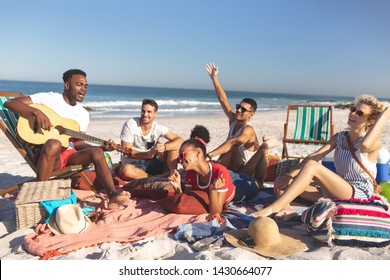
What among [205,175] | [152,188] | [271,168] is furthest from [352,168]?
[152,188]

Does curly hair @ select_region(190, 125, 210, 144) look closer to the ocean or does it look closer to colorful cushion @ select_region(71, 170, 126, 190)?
colorful cushion @ select_region(71, 170, 126, 190)

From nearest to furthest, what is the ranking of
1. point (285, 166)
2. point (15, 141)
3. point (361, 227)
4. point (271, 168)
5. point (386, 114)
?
point (361, 227) → point (386, 114) → point (15, 141) → point (285, 166) → point (271, 168)

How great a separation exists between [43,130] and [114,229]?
1483mm

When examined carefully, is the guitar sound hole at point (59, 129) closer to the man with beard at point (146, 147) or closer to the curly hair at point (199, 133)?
the man with beard at point (146, 147)

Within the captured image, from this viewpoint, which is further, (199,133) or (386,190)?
(199,133)

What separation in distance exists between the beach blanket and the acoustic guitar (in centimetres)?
79

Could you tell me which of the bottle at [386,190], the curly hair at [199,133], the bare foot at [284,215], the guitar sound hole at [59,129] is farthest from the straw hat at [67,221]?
the bottle at [386,190]

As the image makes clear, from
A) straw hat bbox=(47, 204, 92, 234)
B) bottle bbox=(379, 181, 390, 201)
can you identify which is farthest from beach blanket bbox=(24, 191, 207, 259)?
bottle bbox=(379, 181, 390, 201)

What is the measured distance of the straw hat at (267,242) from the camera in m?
2.83

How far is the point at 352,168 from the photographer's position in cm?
349

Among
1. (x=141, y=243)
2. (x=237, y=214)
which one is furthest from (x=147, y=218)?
(x=237, y=214)

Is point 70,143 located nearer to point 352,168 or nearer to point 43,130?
point 43,130

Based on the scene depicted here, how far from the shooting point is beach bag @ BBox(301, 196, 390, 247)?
2961 mm
